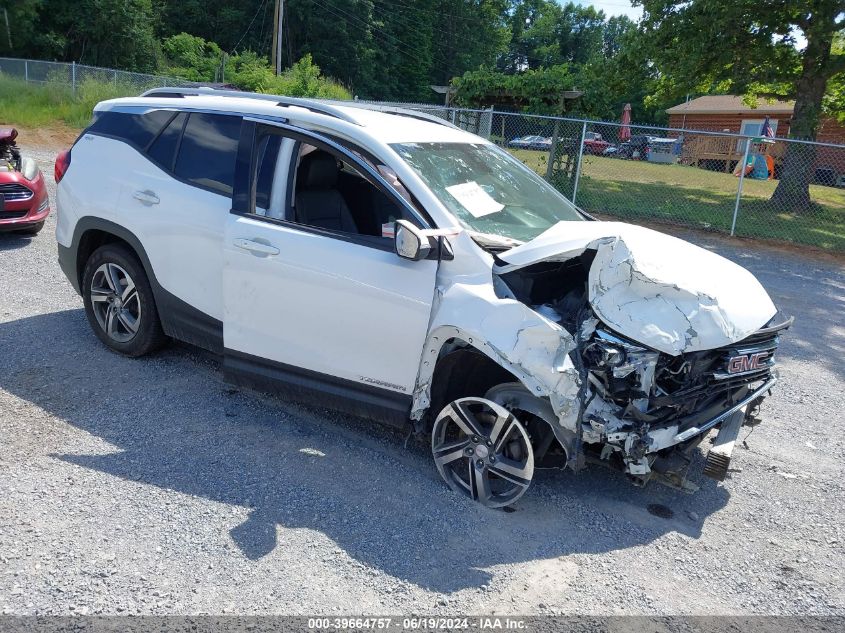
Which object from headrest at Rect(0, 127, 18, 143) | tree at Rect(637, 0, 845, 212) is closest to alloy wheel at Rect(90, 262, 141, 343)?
headrest at Rect(0, 127, 18, 143)

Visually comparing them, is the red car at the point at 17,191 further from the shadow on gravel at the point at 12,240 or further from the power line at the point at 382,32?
the power line at the point at 382,32

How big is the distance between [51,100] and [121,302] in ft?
69.9

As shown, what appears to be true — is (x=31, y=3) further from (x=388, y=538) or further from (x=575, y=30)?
(x=575, y=30)

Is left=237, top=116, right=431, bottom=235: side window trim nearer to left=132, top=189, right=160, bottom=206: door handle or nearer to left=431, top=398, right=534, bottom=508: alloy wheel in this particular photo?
left=132, top=189, right=160, bottom=206: door handle

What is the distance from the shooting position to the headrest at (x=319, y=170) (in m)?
4.58

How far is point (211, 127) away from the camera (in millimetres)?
4820

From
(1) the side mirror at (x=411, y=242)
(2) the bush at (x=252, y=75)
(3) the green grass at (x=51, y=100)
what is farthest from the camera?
(2) the bush at (x=252, y=75)

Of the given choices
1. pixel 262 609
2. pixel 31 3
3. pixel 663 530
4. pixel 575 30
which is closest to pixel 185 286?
pixel 262 609

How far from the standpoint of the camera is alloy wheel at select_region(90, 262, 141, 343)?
17.2 feet

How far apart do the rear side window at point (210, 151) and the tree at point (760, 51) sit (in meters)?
14.0

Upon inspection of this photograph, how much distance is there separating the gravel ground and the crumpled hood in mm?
1080

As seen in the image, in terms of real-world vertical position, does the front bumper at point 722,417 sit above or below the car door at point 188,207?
below

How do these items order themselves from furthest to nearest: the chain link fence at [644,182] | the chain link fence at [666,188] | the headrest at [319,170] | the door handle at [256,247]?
the chain link fence at [644,182], the chain link fence at [666,188], the headrest at [319,170], the door handle at [256,247]

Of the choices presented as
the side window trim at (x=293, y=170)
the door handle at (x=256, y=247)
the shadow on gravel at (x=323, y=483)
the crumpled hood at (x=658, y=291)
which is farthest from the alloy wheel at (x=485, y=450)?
the door handle at (x=256, y=247)
